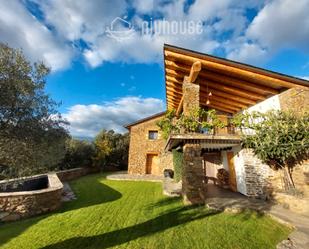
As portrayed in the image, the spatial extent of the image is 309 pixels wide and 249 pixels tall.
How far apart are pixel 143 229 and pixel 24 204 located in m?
4.95

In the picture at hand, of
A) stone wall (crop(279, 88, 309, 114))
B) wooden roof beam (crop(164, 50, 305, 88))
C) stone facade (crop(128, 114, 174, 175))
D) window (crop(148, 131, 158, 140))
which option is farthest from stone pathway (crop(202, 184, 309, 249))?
window (crop(148, 131, 158, 140))

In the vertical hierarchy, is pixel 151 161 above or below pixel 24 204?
above

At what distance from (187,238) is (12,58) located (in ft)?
24.6

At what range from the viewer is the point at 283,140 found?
7008mm

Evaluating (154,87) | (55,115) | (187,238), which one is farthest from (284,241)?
(154,87)

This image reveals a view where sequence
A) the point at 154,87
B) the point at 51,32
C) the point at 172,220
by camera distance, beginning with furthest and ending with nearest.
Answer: the point at 154,87 → the point at 51,32 → the point at 172,220

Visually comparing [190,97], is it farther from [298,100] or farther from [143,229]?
[143,229]

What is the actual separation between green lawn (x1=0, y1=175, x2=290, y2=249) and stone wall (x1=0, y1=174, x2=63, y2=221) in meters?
0.48

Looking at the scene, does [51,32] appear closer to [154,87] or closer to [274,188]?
Result: [274,188]

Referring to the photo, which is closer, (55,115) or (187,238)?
(187,238)

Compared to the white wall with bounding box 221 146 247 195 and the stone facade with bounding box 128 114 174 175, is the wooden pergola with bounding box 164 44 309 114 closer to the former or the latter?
the white wall with bounding box 221 146 247 195

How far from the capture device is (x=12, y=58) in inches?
213

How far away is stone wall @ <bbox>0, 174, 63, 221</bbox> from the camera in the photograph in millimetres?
6441

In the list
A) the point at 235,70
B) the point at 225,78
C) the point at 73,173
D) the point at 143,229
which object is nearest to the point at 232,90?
the point at 225,78
